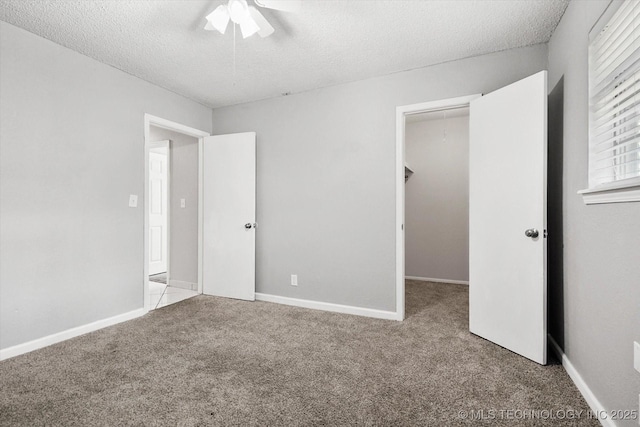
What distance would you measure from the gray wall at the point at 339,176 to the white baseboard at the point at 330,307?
55mm

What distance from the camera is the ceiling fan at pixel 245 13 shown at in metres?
1.79

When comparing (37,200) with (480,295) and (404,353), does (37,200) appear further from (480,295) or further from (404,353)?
(480,295)

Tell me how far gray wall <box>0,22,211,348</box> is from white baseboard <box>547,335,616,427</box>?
11.7 ft

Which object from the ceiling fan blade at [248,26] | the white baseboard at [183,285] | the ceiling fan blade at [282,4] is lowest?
the white baseboard at [183,285]

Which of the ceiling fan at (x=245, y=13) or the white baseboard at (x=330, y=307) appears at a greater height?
the ceiling fan at (x=245, y=13)

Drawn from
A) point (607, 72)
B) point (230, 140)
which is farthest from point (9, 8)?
point (607, 72)

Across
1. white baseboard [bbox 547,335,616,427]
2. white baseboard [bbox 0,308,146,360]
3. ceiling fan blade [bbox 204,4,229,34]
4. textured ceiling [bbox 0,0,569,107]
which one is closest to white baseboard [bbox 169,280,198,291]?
white baseboard [bbox 0,308,146,360]

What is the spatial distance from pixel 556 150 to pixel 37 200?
12.8 feet

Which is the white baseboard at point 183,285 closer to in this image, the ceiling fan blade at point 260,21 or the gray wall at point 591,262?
the ceiling fan blade at point 260,21

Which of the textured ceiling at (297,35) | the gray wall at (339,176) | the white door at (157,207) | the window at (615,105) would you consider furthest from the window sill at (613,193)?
the white door at (157,207)

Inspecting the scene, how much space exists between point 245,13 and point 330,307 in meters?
2.68

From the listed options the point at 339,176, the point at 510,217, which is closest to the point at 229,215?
the point at 339,176

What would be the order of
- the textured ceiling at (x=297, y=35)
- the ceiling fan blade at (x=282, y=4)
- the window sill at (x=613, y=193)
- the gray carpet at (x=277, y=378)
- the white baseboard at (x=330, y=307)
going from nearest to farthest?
1. the window sill at (x=613, y=193)
2. the gray carpet at (x=277, y=378)
3. the ceiling fan blade at (x=282, y=4)
4. the textured ceiling at (x=297, y=35)
5. the white baseboard at (x=330, y=307)

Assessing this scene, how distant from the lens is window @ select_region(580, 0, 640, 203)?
4.13 feet
